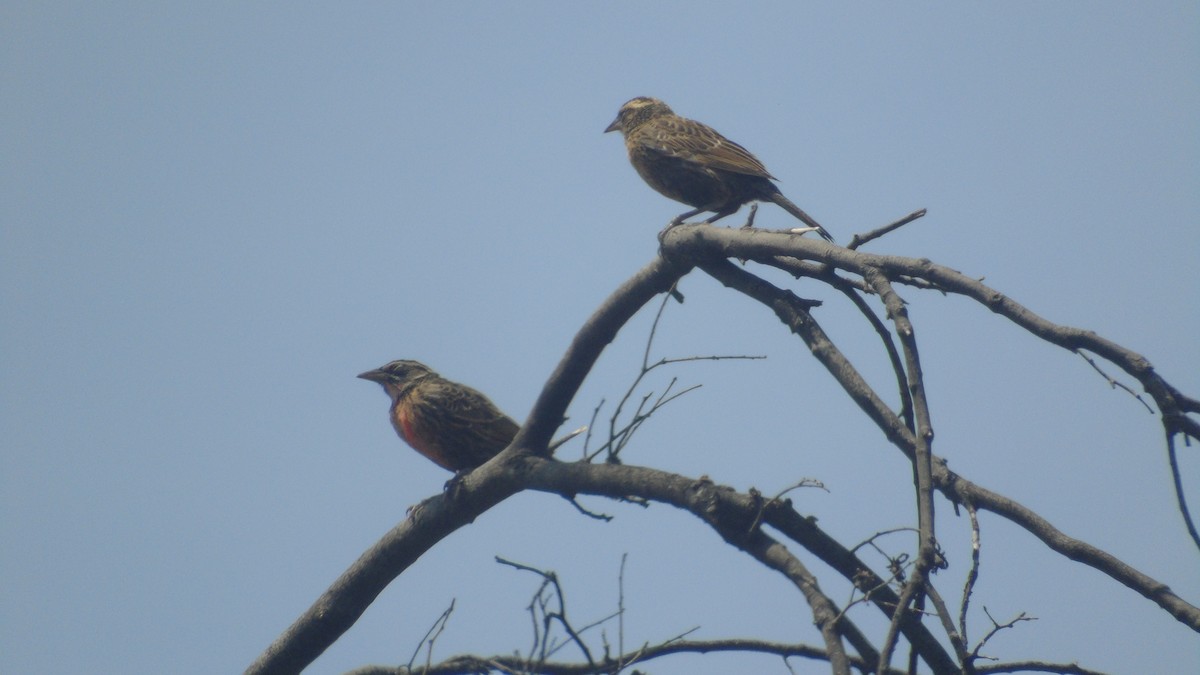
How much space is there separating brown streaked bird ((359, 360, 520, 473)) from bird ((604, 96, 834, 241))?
186 centimetres

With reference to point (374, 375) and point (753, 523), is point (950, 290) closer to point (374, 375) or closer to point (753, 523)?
point (753, 523)

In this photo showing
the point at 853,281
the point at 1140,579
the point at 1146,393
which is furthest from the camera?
the point at 853,281

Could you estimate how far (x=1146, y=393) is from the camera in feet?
8.48

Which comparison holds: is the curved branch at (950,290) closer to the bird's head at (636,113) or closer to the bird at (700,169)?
the bird at (700,169)

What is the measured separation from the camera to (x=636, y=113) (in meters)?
8.61

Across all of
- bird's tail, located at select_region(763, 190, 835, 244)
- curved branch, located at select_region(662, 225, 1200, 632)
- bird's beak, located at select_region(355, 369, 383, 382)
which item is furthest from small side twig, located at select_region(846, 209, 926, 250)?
bird's beak, located at select_region(355, 369, 383, 382)

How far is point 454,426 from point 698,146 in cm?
255

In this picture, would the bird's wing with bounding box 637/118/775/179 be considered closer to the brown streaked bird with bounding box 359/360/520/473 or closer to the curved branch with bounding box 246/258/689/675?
the brown streaked bird with bounding box 359/360/520/473

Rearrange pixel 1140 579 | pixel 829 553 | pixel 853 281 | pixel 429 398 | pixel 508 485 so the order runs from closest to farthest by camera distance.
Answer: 1. pixel 1140 579
2. pixel 829 553
3. pixel 853 281
4. pixel 508 485
5. pixel 429 398

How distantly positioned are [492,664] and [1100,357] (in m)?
2.89

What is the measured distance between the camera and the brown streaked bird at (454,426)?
6.49 m

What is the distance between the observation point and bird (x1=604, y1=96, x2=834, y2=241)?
7.30m

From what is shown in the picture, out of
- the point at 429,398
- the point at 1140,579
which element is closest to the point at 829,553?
the point at 1140,579

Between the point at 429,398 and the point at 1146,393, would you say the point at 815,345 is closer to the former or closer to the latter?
the point at 1146,393
